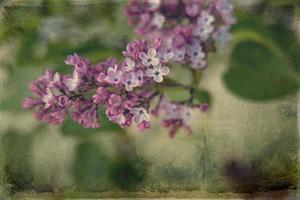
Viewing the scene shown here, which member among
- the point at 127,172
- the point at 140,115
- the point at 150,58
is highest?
the point at 150,58

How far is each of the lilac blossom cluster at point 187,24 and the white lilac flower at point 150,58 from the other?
3 cm

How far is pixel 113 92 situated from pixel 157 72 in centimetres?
9

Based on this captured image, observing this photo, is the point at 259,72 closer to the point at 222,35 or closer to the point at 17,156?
the point at 222,35

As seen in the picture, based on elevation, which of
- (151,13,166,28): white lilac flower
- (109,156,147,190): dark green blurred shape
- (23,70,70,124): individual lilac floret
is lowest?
(109,156,147,190): dark green blurred shape

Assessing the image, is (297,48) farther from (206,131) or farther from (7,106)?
(7,106)

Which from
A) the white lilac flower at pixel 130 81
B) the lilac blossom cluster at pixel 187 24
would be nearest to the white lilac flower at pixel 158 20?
the lilac blossom cluster at pixel 187 24

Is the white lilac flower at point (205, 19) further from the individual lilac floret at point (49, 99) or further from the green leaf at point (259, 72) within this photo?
the individual lilac floret at point (49, 99)

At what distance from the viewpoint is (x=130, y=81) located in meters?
0.84

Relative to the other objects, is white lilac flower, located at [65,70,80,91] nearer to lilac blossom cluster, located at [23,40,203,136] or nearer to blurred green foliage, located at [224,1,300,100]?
lilac blossom cluster, located at [23,40,203,136]

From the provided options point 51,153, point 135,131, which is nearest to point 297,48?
point 135,131

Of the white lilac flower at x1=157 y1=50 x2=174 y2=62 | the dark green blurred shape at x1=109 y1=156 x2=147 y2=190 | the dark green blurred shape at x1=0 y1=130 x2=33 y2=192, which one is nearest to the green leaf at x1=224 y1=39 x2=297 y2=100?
the white lilac flower at x1=157 y1=50 x2=174 y2=62

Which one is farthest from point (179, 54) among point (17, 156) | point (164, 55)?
point (17, 156)

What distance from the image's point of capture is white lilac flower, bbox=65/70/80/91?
0.85 metres

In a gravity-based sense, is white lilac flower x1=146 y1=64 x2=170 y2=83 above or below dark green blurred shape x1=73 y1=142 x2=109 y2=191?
above
